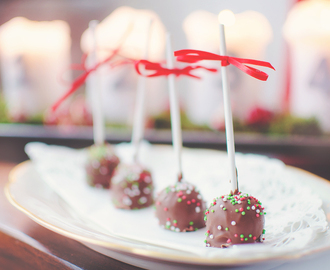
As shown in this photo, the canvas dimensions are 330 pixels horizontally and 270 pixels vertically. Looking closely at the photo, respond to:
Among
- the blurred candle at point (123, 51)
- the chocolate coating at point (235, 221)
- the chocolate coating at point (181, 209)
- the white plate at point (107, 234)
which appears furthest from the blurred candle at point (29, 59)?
the chocolate coating at point (235, 221)

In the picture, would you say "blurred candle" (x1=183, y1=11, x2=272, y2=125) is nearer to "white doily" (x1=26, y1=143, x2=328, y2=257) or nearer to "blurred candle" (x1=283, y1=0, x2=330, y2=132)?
"blurred candle" (x1=283, y1=0, x2=330, y2=132)

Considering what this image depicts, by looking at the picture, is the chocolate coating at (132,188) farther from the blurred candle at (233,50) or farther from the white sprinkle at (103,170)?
the blurred candle at (233,50)

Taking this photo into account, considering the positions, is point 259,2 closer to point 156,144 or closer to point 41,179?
point 156,144

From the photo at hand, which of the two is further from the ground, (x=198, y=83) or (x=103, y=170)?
(x=198, y=83)

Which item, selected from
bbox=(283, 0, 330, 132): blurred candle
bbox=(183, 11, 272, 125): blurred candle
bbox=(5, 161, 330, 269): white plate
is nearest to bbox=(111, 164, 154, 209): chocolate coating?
bbox=(5, 161, 330, 269): white plate

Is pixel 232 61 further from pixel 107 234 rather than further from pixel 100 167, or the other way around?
pixel 100 167

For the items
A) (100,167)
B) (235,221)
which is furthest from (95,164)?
(235,221)

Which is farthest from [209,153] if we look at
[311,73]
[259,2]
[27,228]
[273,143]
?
[259,2]

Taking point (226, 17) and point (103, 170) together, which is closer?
point (103, 170)

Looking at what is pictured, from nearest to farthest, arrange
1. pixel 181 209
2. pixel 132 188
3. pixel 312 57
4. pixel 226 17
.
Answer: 1. pixel 181 209
2. pixel 132 188
3. pixel 312 57
4. pixel 226 17
